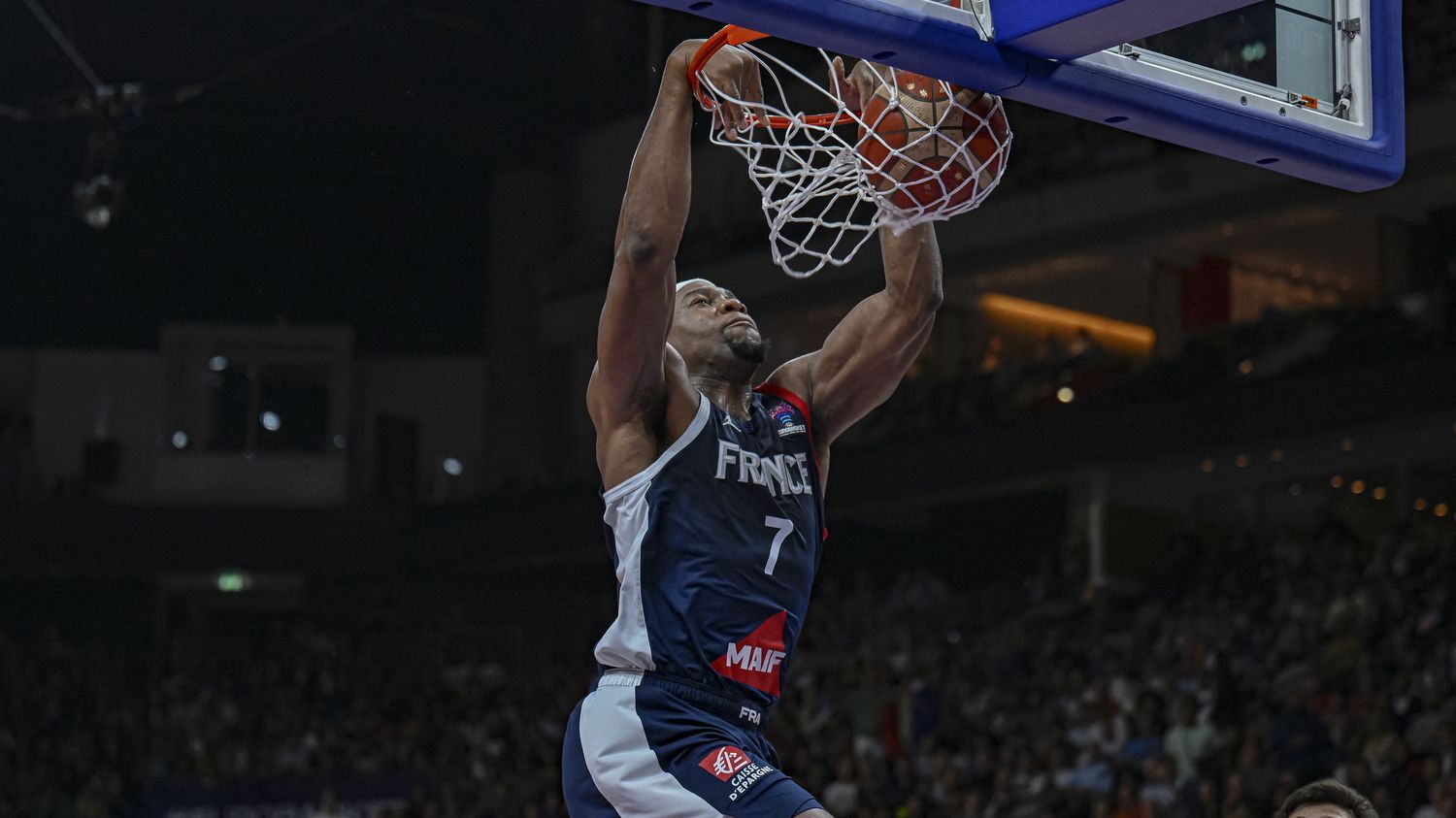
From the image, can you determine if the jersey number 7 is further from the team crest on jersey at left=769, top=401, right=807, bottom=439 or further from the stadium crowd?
the stadium crowd

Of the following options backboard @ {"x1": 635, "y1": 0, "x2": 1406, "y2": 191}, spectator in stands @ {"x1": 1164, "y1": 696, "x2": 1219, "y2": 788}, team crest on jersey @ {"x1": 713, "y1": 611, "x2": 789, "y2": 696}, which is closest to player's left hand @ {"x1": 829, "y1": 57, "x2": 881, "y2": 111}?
backboard @ {"x1": 635, "y1": 0, "x2": 1406, "y2": 191}

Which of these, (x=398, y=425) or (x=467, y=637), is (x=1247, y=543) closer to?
(x=467, y=637)

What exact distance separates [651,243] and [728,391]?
1.87 ft

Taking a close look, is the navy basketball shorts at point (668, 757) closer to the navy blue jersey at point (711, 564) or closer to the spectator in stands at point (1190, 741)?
the navy blue jersey at point (711, 564)

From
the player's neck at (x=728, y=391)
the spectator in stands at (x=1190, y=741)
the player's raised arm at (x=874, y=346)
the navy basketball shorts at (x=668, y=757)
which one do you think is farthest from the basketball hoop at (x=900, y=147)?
the spectator in stands at (x=1190, y=741)

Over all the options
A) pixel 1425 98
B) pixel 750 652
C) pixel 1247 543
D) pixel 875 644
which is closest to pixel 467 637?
pixel 875 644

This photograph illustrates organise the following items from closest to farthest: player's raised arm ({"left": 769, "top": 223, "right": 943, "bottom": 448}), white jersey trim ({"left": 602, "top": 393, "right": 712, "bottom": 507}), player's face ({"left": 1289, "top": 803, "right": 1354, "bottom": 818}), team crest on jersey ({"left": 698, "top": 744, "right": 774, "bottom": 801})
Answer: player's face ({"left": 1289, "top": 803, "right": 1354, "bottom": 818}), team crest on jersey ({"left": 698, "top": 744, "right": 774, "bottom": 801}), white jersey trim ({"left": 602, "top": 393, "right": 712, "bottom": 507}), player's raised arm ({"left": 769, "top": 223, "right": 943, "bottom": 448})

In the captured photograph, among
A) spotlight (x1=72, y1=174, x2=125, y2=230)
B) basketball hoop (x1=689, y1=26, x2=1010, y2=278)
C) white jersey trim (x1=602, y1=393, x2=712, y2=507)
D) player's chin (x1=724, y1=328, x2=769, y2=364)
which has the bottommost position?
white jersey trim (x1=602, y1=393, x2=712, y2=507)

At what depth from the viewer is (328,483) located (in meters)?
28.3

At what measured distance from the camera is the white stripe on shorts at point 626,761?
4156mm

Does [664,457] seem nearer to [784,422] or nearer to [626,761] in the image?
[784,422]

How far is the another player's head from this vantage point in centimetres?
359

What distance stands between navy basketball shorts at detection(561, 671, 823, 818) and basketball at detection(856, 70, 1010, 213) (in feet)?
4.38

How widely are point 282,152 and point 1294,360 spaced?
15446 millimetres
